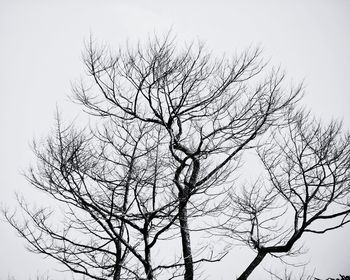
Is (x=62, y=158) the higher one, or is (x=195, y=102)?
(x=195, y=102)

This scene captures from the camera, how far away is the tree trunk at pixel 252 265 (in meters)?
6.05

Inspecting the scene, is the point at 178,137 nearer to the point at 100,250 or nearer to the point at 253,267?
the point at 100,250

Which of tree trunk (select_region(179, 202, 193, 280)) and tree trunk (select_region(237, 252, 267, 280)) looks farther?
tree trunk (select_region(237, 252, 267, 280))

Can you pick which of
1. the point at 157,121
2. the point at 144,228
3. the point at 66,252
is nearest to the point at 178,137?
the point at 157,121

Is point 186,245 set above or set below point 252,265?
above

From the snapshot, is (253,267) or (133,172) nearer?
(133,172)

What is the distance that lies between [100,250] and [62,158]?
2373 millimetres

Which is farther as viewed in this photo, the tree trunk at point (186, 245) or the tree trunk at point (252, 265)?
the tree trunk at point (252, 265)

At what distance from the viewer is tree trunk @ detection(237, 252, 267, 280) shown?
6047 mm

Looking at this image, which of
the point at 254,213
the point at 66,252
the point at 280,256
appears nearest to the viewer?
the point at 66,252

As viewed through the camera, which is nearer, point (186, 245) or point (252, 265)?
point (186, 245)

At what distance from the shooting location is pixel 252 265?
6.21 m

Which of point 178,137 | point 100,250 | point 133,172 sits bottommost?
point 100,250

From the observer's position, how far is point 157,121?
618 centimetres
